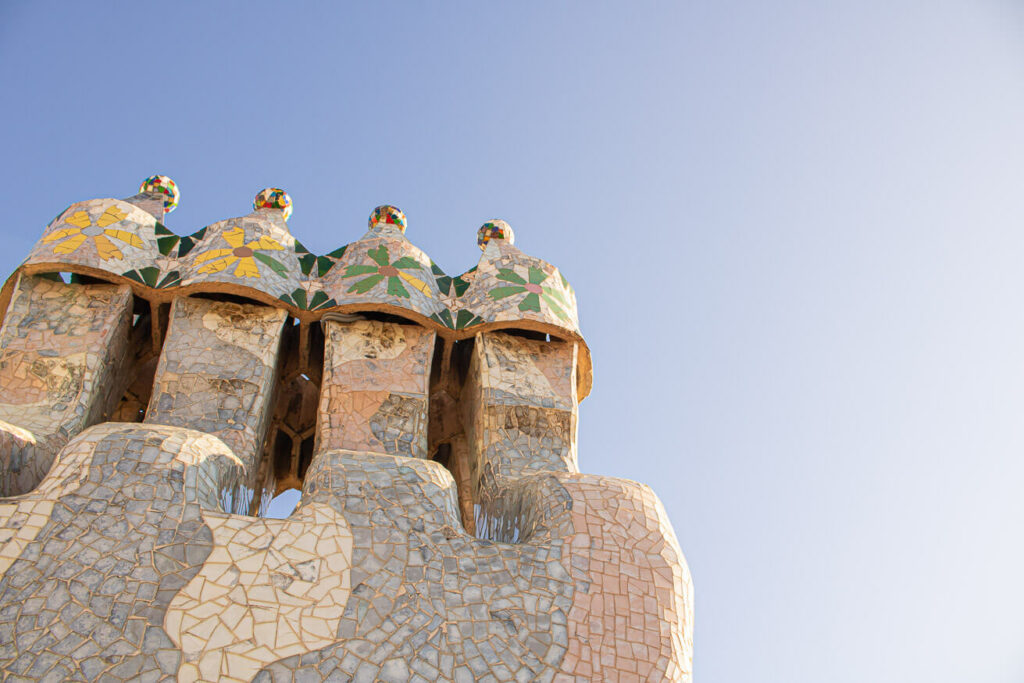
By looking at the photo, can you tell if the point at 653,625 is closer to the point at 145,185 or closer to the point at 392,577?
the point at 392,577

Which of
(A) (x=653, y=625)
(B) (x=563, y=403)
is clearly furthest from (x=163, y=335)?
(A) (x=653, y=625)

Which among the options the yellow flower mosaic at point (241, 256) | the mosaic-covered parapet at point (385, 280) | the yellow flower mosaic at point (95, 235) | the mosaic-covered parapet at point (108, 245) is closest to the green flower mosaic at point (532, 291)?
the mosaic-covered parapet at point (385, 280)

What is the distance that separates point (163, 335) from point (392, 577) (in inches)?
145

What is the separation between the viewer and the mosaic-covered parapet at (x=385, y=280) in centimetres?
772

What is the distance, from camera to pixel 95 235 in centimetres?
763

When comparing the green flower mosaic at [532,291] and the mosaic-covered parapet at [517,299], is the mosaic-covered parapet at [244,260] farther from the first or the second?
the green flower mosaic at [532,291]

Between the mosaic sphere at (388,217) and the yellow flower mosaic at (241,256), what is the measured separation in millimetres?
1199

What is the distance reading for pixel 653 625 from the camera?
218 inches

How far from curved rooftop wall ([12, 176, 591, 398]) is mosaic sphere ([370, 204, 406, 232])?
276 millimetres

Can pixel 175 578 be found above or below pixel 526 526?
below

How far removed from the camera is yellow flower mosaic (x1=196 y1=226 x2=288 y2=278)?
25.0 feet

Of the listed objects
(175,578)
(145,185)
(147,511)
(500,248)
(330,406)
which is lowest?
(175,578)

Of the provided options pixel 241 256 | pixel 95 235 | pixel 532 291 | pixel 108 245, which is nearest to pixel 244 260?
pixel 241 256

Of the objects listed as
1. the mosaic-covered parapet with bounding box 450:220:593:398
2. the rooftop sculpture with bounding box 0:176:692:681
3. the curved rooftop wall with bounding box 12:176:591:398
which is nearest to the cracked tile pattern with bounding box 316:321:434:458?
the rooftop sculpture with bounding box 0:176:692:681
